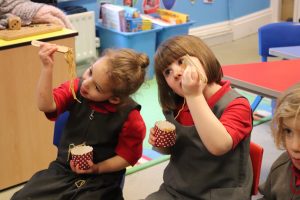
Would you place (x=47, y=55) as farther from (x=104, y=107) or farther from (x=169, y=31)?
(x=169, y=31)

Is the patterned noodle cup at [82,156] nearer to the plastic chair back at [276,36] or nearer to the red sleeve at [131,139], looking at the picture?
the red sleeve at [131,139]

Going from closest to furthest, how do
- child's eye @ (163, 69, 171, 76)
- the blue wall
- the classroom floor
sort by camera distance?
child's eye @ (163, 69, 171, 76) < the classroom floor < the blue wall

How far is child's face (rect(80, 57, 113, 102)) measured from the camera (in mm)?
1512

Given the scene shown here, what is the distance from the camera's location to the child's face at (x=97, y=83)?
4.96ft

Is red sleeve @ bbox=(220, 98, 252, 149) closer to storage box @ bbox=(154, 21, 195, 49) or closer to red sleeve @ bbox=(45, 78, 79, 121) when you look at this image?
red sleeve @ bbox=(45, 78, 79, 121)

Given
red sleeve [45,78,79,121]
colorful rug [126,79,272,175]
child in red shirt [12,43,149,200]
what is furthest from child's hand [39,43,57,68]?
colorful rug [126,79,272,175]

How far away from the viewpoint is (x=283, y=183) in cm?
136

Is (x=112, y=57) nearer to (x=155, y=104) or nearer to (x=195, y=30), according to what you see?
(x=155, y=104)

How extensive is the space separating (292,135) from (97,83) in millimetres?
631

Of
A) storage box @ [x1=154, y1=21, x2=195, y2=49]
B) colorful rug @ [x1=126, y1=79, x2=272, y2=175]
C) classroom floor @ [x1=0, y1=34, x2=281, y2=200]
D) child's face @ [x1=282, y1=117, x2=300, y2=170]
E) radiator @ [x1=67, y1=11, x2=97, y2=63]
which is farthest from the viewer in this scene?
storage box @ [x1=154, y1=21, x2=195, y2=49]

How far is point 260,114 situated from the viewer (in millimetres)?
3256

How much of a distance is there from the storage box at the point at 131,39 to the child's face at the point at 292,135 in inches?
94.6

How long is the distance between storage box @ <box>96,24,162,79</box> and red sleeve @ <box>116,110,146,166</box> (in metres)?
2.05

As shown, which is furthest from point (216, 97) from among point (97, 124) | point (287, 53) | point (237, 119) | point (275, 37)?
point (275, 37)
